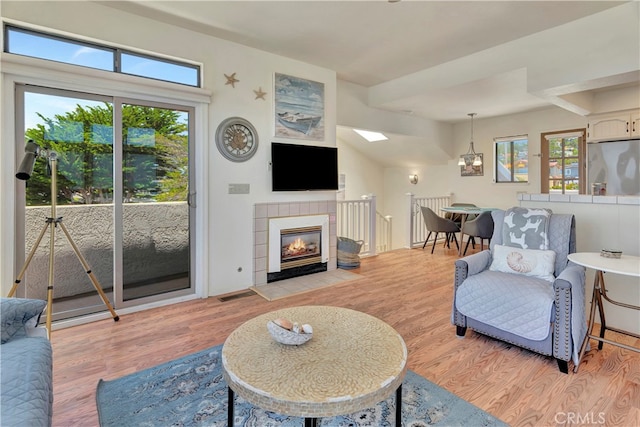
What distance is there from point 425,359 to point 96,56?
3.75 m

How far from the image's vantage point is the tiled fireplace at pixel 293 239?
12.8ft

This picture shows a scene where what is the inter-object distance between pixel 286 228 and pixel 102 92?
2346 millimetres

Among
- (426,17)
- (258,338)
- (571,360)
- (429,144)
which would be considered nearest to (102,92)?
(258,338)

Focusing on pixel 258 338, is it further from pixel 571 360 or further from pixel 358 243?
pixel 358 243

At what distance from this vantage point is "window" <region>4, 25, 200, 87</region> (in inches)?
101

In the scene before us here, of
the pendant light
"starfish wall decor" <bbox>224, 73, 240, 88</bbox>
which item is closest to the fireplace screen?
"starfish wall decor" <bbox>224, 73, 240, 88</bbox>

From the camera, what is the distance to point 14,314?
1.51 metres

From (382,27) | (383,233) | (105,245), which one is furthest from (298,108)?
(383,233)

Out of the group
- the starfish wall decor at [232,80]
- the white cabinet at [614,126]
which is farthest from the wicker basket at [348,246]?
the white cabinet at [614,126]

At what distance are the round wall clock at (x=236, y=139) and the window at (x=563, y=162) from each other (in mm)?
5106
